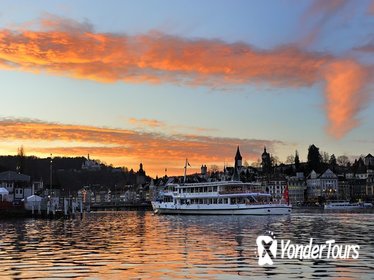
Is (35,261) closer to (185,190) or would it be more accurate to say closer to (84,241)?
(84,241)

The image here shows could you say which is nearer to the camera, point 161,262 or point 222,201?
point 161,262

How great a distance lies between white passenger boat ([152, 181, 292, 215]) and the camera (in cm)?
10844

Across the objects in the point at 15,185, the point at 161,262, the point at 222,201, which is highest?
the point at 15,185

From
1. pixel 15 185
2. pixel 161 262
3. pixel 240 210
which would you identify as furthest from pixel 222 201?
pixel 161 262

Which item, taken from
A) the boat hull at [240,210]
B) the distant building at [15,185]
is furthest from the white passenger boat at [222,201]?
the distant building at [15,185]

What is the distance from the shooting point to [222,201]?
379ft

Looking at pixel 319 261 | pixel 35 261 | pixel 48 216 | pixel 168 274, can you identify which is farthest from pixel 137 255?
pixel 48 216

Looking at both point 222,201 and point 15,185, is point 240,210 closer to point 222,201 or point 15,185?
point 222,201

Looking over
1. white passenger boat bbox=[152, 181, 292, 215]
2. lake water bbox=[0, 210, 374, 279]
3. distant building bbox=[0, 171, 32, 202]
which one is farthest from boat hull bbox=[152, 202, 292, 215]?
lake water bbox=[0, 210, 374, 279]

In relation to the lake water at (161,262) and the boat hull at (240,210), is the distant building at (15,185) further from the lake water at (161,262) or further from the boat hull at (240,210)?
the lake water at (161,262)

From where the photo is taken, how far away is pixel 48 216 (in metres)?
94.7

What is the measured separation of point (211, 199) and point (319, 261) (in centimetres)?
8880

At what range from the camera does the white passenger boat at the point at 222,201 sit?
108438mm

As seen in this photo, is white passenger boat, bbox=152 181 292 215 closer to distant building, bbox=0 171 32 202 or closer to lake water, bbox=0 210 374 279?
distant building, bbox=0 171 32 202
